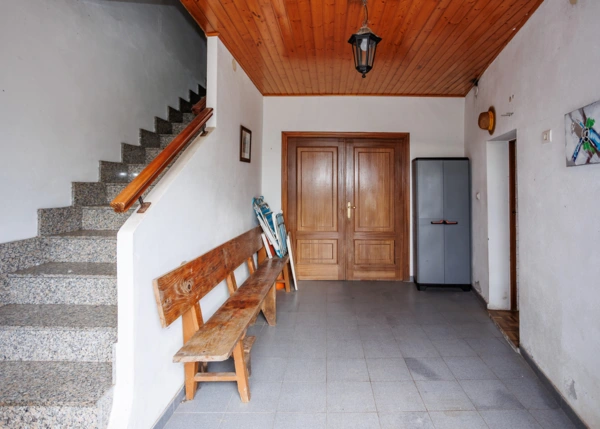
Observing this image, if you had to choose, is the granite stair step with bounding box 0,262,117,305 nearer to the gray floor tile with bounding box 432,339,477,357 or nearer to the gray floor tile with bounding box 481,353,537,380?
the gray floor tile with bounding box 432,339,477,357

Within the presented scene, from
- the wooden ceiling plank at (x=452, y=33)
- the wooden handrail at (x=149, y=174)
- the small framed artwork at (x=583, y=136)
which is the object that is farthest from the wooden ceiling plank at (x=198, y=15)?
the small framed artwork at (x=583, y=136)

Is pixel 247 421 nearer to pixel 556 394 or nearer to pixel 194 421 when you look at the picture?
pixel 194 421

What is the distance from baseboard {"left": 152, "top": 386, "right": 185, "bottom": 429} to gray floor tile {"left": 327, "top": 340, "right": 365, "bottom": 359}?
1174mm

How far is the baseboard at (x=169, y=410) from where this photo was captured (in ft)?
6.32

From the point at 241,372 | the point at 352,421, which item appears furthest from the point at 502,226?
the point at 241,372

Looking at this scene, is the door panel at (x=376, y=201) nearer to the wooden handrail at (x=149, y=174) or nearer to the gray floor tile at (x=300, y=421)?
the wooden handrail at (x=149, y=174)

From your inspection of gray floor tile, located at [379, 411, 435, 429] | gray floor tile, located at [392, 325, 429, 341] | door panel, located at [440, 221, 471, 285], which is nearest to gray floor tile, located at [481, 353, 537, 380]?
gray floor tile, located at [392, 325, 429, 341]

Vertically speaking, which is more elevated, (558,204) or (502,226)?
(558,204)

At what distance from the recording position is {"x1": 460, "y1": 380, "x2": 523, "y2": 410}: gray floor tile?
2146mm

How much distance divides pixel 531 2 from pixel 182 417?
3741 mm

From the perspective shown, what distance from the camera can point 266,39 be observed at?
123 inches

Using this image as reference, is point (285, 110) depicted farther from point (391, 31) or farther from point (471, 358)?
point (471, 358)

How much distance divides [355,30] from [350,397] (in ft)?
9.56

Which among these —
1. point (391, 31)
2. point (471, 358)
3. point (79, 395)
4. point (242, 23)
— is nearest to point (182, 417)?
point (79, 395)
